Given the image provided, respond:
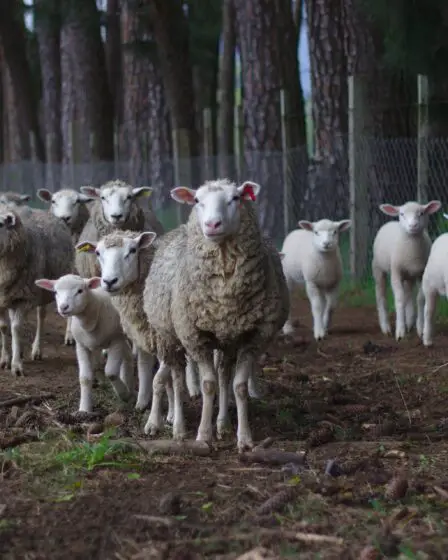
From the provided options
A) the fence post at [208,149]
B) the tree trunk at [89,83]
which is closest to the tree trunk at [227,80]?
the tree trunk at [89,83]

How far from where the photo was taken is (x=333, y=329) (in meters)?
11.4

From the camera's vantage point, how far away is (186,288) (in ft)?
22.3

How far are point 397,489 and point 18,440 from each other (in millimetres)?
2412

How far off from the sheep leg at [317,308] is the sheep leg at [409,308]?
82cm

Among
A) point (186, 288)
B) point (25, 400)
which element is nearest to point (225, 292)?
point (186, 288)

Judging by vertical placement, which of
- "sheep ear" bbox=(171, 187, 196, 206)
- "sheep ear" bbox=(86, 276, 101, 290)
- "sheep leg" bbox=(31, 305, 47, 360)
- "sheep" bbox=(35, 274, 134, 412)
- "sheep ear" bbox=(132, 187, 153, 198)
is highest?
"sheep ear" bbox=(171, 187, 196, 206)

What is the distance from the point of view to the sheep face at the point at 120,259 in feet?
24.2

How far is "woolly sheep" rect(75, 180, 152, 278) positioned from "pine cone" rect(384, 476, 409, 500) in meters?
4.99

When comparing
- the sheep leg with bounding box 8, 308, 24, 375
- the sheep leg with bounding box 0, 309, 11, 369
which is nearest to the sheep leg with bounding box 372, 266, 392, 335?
the sheep leg with bounding box 8, 308, 24, 375

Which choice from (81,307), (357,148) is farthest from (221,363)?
(357,148)

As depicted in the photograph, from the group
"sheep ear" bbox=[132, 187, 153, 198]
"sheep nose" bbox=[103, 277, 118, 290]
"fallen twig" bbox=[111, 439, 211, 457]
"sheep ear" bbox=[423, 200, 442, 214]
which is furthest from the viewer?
"sheep ear" bbox=[423, 200, 442, 214]

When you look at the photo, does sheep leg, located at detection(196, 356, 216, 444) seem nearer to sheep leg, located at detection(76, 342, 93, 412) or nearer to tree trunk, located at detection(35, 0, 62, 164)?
sheep leg, located at detection(76, 342, 93, 412)

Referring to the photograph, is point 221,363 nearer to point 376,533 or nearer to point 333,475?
point 333,475

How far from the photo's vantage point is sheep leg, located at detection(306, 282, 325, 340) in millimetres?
10898
